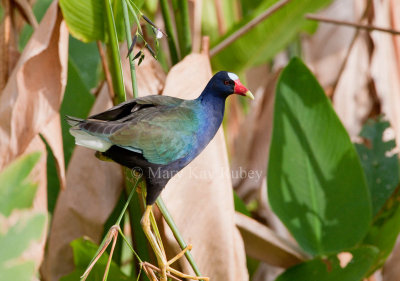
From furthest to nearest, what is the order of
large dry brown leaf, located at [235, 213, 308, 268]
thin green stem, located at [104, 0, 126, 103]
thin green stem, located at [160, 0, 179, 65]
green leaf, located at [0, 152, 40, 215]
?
large dry brown leaf, located at [235, 213, 308, 268] < thin green stem, located at [160, 0, 179, 65] < thin green stem, located at [104, 0, 126, 103] < green leaf, located at [0, 152, 40, 215]

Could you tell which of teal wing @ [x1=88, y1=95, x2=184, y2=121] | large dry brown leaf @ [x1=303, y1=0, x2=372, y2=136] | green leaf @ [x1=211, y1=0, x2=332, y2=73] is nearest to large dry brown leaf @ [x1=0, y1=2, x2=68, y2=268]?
teal wing @ [x1=88, y1=95, x2=184, y2=121]

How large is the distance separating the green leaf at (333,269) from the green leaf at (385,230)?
118 millimetres

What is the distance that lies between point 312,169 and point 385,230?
21 cm

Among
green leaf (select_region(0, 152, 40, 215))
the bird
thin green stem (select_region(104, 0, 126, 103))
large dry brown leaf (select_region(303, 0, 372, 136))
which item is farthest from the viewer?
large dry brown leaf (select_region(303, 0, 372, 136))

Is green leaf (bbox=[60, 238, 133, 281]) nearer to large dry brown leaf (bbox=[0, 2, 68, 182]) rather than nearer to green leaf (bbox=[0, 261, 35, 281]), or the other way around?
large dry brown leaf (bbox=[0, 2, 68, 182])

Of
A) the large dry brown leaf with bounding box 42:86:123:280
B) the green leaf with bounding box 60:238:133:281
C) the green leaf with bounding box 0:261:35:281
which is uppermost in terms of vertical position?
the green leaf with bounding box 0:261:35:281

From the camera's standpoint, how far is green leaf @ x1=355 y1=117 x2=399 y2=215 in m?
1.42

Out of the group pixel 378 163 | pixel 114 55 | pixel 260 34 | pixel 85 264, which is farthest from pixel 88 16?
pixel 378 163

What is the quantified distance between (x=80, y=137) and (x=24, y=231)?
17 cm

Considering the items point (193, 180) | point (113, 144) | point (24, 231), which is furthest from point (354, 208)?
point (24, 231)

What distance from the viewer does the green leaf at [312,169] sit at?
4.06 ft

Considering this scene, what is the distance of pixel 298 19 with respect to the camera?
1558 millimetres

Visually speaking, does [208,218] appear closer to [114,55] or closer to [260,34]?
[114,55]

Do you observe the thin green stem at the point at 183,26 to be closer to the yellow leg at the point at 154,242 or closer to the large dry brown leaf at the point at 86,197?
the large dry brown leaf at the point at 86,197
